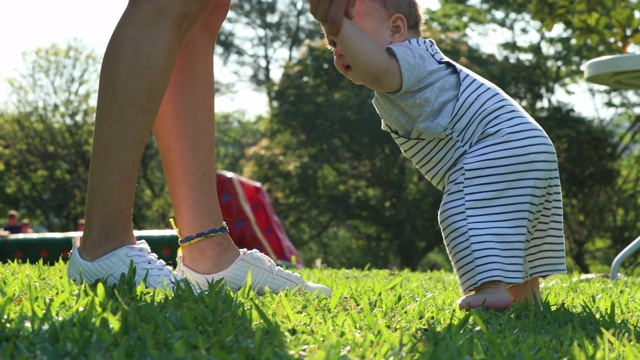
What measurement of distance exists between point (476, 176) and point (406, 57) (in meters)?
0.42

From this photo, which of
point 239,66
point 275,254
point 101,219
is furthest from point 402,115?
point 239,66

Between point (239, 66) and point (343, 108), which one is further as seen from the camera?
point (239, 66)

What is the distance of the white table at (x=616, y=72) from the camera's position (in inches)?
176

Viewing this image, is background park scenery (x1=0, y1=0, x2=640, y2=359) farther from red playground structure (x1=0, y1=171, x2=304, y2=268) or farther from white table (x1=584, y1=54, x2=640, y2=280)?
white table (x1=584, y1=54, x2=640, y2=280)

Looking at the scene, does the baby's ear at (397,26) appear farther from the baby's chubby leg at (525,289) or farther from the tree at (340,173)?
the tree at (340,173)

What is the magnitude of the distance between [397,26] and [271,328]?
1339 mm

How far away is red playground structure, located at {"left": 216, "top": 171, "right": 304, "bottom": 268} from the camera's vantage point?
31.1ft

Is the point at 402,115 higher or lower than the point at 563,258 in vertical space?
higher

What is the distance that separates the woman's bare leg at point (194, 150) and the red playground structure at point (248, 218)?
6.62 metres

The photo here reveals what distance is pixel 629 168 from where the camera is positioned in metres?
28.5

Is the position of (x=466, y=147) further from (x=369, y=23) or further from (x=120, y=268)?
(x=120, y=268)

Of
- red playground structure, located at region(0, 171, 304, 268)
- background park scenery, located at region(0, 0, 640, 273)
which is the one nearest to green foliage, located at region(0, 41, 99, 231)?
background park scenery, located at region(0, 0, 640, 273)

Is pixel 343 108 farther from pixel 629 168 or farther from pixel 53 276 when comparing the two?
pixel 53 276

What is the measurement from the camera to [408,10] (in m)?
2.83
